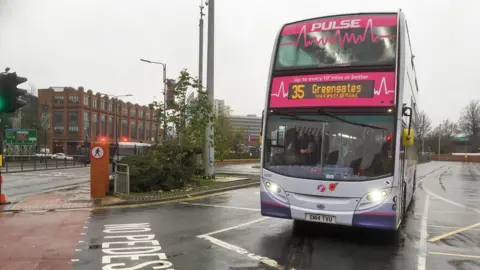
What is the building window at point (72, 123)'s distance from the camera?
86.7m

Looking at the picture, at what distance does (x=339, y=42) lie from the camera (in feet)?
26.8

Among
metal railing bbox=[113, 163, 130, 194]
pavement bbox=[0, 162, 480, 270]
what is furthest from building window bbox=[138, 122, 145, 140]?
pavement bbox=[0, 162, 480, 270]

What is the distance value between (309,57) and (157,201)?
312 inches

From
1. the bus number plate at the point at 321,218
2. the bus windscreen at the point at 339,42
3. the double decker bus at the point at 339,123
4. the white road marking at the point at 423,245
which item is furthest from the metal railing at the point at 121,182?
the white road marking at the point at 423,245

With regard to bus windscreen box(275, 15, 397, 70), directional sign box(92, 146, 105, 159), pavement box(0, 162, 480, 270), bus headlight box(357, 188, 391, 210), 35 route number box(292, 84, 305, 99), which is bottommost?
pavement box(0, 162, 480, 270)

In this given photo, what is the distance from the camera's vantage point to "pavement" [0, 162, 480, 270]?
658 centimetres

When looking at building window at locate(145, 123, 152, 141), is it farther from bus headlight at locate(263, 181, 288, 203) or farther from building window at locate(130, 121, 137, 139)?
bus headlight at locate(263, 181, 288, 203)

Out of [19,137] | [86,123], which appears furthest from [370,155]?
[86,123]

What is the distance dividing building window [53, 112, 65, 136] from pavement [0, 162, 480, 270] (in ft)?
271

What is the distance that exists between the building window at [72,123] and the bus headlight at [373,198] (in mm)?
87692

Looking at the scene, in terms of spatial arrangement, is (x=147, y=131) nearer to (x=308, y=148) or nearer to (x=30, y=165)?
(x=30, y=165)

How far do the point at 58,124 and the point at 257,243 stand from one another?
88.8m

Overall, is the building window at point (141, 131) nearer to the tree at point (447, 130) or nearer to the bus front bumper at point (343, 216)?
the tree at point (447, 130)

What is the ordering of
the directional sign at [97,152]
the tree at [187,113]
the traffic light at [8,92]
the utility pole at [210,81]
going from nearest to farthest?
the traffic light at [8,92] → the directional sign at [97,152] → the tree at [187,113] → the utility pole at [210,81]
